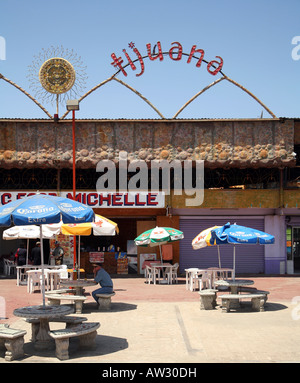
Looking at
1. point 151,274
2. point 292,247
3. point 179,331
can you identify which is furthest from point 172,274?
point 179,331

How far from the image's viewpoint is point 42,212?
9.29 metres

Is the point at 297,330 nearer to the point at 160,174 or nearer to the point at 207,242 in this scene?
the point at 207,242

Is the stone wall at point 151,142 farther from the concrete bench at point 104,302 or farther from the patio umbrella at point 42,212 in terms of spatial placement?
the patio umbrella at point 42,212

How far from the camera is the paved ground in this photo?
29.1 ft

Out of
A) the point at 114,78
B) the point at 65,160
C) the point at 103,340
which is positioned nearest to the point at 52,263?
the point at 65,160

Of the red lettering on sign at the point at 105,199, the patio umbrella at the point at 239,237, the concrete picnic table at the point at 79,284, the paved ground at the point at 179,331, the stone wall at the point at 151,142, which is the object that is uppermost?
the stone wall at the point at 151,142

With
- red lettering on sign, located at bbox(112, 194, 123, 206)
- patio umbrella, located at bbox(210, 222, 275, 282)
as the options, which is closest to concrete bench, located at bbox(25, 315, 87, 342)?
patio umbrella, located at bbox(210, 222, 275, 282)

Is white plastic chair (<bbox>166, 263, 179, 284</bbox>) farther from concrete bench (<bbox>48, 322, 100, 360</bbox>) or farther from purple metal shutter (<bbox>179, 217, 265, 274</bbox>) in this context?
concrete bench (<bbox>48, 322, 100, 360</bbox>)

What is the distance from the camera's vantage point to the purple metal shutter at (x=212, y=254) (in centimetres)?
2516

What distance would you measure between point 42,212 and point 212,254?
16.9 meters

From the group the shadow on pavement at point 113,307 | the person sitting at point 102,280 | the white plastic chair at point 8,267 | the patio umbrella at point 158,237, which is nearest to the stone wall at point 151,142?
the white plastic chair at point 8,267

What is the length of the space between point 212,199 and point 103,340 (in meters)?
15.4

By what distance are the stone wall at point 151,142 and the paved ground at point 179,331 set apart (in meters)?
8.41

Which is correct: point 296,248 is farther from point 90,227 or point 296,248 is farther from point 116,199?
point 90,227
